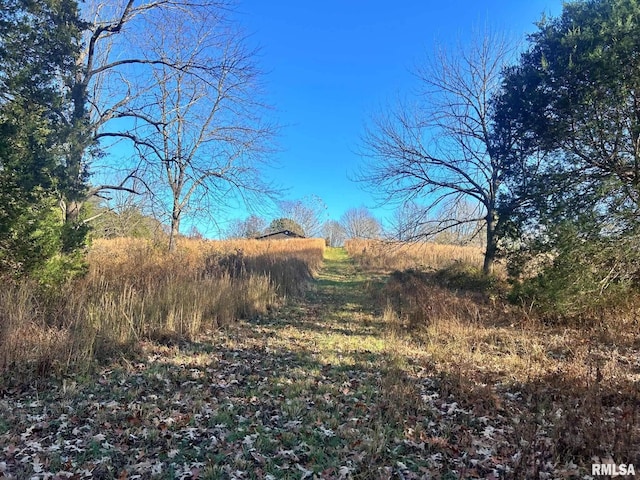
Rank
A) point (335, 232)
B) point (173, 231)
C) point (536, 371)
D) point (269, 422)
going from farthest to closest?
point (335, 232) → point (173, 231) → point (536, 371) → point (269, 422)

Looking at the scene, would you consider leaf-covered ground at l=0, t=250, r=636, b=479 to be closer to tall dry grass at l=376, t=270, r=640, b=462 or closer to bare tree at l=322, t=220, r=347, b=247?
tall dry grass at l=376, t=270, r=640, b=462

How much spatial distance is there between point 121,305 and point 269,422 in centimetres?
361

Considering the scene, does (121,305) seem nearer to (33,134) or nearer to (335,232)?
(33,134)

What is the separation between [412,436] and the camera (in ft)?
11.2

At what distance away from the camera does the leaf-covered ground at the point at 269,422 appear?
2902 millimetres

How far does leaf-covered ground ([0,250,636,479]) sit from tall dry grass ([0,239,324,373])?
47 centimetres

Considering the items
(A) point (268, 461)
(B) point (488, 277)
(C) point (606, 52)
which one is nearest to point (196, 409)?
(A) point (268, 461)

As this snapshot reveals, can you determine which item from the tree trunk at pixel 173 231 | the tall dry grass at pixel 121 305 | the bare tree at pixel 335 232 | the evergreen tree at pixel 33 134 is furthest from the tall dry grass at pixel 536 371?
the bare tree at pixel 335 232

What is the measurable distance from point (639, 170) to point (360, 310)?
6.86 m

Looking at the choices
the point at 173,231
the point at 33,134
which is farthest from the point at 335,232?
the point at 33,134

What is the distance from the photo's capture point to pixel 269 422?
3.71 meters

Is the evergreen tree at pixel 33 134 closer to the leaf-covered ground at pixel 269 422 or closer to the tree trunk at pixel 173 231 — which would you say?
the leaf-covered ground at pixel 269 422

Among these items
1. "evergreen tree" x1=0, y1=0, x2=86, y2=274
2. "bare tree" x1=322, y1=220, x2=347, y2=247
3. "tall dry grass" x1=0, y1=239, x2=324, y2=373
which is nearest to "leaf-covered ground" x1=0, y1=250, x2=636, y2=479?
"tall dry grass" x1=0, y1=239, x2=324, y2=373

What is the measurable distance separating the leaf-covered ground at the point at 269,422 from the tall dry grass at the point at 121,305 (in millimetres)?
475
